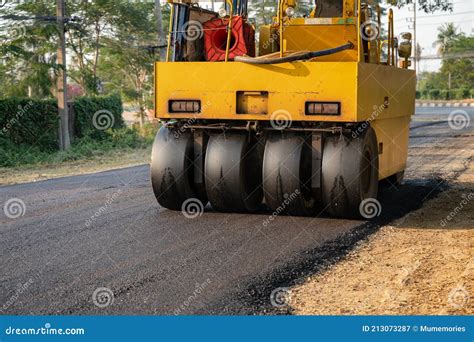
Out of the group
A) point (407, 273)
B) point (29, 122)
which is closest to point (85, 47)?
point (29, 122)

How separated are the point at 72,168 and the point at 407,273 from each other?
1418 cm

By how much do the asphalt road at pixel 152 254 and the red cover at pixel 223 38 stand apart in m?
2.16

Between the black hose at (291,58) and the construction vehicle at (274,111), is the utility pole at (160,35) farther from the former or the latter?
the black hose at (291,58)

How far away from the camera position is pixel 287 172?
10.2m

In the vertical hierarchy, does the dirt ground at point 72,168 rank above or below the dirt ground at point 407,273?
below

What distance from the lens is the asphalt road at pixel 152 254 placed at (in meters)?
6.47

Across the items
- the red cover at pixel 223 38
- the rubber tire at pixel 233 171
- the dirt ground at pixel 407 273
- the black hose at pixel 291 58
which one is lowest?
the dirt ground at pixel 407 273

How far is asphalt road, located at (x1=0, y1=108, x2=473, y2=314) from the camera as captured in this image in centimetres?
647

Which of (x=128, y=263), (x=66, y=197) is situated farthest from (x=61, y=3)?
(x=128, y=263)

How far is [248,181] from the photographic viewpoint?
10.7 metres

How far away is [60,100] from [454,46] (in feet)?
264

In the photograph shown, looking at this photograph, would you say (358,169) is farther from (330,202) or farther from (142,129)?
(142,129)

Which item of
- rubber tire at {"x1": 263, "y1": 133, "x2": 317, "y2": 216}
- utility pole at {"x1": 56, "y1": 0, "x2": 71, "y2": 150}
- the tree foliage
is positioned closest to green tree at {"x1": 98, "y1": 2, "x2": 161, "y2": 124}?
the tree foliage

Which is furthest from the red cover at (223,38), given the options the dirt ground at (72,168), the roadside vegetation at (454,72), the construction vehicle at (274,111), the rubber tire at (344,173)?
the roadside vegetation at (454,72)
